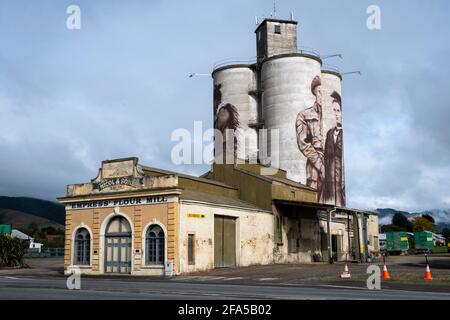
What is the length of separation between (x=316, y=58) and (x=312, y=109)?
6.60m

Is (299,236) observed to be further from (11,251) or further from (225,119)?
(11,251)

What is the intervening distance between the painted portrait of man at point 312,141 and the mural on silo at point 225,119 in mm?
7707

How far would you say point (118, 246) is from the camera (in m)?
35.5

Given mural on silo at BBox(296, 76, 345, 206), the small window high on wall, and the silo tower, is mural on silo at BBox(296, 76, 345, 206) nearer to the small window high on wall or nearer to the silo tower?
the silo tower

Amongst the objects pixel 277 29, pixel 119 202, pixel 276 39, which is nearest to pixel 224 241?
pixel 119 202

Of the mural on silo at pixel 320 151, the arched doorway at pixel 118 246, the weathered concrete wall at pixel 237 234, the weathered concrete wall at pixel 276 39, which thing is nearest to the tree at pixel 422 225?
the mural on silo at pixel 320 151

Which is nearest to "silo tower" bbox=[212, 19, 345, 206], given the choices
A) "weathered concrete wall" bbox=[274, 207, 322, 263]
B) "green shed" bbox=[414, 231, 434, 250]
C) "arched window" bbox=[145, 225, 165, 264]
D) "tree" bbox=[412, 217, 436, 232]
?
"weathered concrete wall" bbox=[274, 207, 322, 263]

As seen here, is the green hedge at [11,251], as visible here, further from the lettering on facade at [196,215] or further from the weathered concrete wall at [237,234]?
the lettering on facade at [196,215]

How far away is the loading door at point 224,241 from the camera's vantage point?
36.3 meters

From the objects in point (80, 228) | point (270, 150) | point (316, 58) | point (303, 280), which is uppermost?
point (316, 58)

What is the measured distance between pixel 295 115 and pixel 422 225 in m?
103
